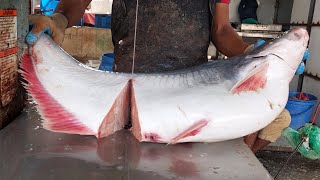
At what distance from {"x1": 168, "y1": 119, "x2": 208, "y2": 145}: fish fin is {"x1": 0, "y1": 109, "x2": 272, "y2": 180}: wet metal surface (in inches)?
1.7

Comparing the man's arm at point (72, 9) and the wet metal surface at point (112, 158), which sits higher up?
the man's arm at point (72, 9)

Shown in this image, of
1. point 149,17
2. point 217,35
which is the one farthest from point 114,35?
point 217,35

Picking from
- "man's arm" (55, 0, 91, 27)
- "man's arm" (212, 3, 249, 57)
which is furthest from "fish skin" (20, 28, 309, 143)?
"man's arm" (55, 0, 91, 27)

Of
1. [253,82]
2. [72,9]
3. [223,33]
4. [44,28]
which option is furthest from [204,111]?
[72,9]

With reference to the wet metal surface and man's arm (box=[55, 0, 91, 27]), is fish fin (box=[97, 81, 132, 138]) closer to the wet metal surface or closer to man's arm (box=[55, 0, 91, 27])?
the wet metal surface

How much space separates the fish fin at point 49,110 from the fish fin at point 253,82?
65cm

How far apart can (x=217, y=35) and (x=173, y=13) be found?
36 centimetres

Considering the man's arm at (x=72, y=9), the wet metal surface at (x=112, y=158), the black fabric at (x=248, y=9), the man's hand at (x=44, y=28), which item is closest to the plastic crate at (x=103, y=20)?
the black fabric at (x=248, y=9)

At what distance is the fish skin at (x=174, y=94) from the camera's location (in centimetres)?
152

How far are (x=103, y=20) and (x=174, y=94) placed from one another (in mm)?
8426

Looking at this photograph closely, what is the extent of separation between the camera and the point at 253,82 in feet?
5.36

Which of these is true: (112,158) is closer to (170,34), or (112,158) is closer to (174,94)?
(174,94)

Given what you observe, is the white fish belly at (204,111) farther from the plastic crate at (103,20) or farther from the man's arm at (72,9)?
the plastic crate at (103,20)

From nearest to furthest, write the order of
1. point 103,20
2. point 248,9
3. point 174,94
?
point 174,94
point 248,9
point 103,20
